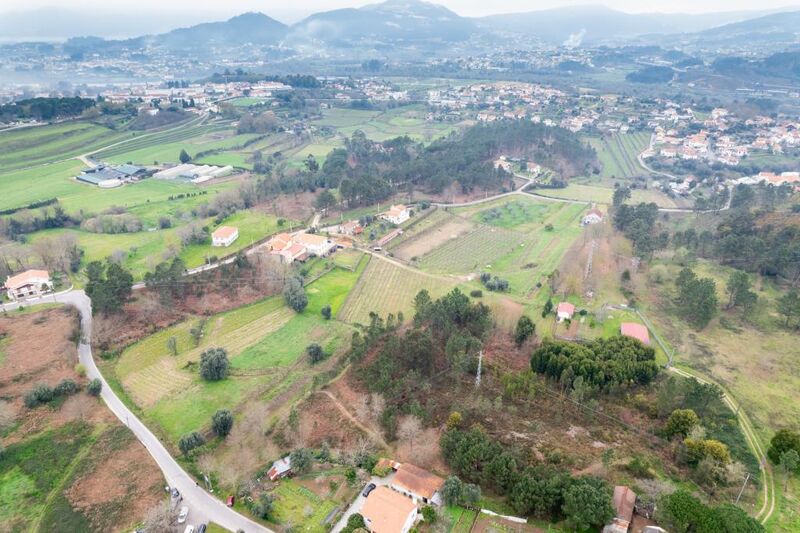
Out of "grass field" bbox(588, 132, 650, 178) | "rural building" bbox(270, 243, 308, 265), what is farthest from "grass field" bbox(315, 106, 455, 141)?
A: "rural building" bbox(270, 243, 308, 265)

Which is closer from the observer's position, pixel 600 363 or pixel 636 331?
pixel 600 363

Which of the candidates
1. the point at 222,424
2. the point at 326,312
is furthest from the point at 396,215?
the point at 222,424

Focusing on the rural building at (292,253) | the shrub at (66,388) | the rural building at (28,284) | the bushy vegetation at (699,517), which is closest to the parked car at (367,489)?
the bushy vegetation at (699,517)

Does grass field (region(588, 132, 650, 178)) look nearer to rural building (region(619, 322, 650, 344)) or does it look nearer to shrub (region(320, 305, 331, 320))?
rural building (region(619, 322, 650, 344))

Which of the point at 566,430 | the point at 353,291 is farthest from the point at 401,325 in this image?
the point at 566,430

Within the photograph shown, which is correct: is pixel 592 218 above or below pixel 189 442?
above

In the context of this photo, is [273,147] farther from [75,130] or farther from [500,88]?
[500,88]

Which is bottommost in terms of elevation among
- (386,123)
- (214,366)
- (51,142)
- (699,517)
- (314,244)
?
(214,366)

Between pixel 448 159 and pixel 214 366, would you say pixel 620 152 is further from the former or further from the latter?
pixel 214 366
